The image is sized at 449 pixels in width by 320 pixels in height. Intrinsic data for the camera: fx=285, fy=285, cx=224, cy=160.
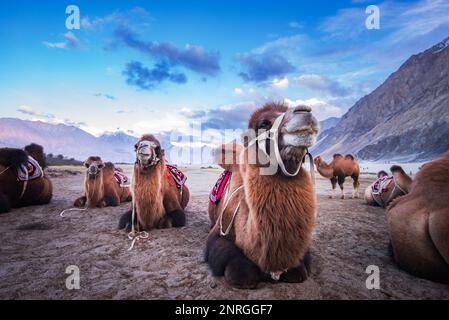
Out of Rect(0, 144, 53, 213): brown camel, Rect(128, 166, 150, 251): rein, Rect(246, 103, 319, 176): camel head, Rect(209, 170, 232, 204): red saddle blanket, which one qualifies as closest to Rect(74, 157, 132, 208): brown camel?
Rect(0, 144, 53, 213): brown camel

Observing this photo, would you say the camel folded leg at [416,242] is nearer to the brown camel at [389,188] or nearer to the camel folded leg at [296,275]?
the camel folded leg at [296,275]

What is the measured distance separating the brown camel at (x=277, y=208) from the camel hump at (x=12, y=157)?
695 centimetres

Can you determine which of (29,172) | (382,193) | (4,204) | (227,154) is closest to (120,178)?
(29,172)

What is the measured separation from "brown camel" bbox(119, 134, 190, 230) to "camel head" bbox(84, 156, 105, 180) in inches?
106

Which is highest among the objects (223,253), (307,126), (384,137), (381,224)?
(384,137)

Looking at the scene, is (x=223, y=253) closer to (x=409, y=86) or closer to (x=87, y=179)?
(x=87, y=179)

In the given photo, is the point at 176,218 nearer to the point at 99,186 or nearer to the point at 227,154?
the point at 227,154

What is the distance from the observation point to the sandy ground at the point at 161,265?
263 cm

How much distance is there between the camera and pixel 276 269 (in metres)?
2.52

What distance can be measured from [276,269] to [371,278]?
1.15 metres

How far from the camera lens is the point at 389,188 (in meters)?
7.70

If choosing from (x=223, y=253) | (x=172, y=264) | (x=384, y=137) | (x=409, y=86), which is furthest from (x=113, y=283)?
(x=409, y=86)

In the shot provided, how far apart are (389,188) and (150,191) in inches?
249

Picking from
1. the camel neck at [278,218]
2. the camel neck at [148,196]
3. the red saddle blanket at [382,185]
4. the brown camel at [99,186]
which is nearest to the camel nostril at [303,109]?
the camel neck at [278,218]
